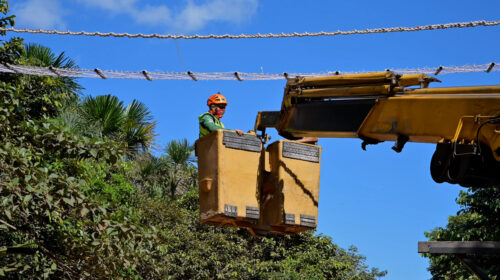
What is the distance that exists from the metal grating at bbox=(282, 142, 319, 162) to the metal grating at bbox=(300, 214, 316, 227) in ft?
1.86

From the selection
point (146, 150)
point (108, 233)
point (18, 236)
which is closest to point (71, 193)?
point (108, 233)

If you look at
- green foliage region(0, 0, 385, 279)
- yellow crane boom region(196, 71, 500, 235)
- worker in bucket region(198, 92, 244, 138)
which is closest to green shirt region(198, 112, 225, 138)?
worker in bucket region(198, 92, 244, 138)

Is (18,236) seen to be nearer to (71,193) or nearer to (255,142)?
(71,193)

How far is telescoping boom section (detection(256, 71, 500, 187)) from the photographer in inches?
256

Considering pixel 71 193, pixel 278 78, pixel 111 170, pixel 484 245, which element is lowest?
pixel 484 245

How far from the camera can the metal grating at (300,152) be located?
7758 millimetres

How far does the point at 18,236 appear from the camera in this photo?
443 inches

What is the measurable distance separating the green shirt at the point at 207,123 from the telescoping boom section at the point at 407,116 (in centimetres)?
57

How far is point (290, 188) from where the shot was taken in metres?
7.72

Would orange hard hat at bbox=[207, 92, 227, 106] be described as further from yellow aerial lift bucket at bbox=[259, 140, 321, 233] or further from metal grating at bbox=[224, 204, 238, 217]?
metal grating at bbox=[224, 204, 238, 217]

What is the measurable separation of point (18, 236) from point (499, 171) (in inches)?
279

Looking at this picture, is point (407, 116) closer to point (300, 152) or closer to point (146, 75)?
point (300, 152)

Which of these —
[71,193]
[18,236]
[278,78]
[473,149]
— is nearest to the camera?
[473,149]

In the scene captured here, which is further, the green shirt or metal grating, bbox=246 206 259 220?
the green shirt
